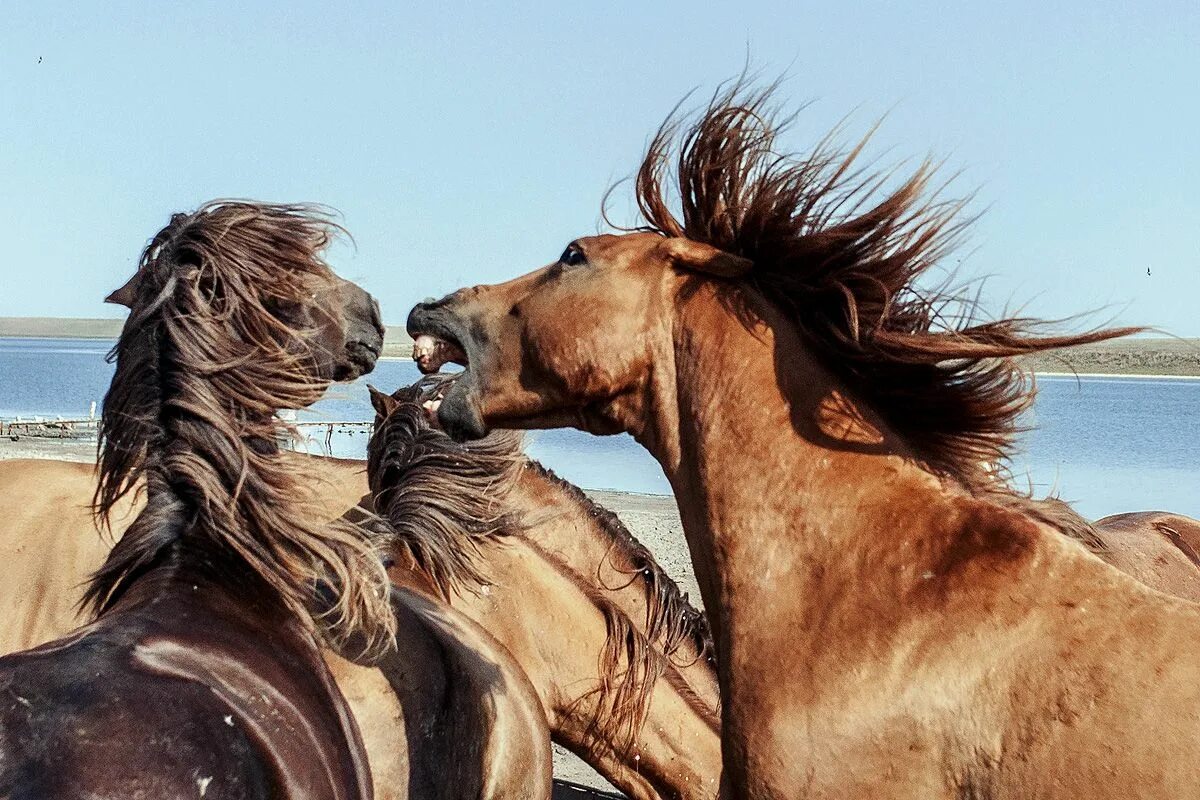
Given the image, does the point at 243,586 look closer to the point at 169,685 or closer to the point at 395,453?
the point at 169,685

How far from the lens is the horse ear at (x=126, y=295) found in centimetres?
313

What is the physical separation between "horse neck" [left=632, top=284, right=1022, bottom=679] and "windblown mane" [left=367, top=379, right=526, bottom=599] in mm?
1288

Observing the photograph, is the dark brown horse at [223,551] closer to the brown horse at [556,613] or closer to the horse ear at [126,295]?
the horse ear at [126,295]

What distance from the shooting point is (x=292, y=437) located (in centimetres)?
314

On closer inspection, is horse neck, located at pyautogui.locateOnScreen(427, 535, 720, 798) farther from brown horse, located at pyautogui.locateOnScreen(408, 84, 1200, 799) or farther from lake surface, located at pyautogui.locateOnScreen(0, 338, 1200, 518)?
brown horse, located at pyautogui.locateOnScreen(408, 84, 1200, 799)

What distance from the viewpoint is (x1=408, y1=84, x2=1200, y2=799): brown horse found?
2.47 metres

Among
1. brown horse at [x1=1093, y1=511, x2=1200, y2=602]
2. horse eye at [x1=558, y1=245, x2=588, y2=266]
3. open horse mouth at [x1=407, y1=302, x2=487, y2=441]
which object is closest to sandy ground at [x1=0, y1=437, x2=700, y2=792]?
brown horse at [x1=1093, y1=511, x2=1200, y2=602]

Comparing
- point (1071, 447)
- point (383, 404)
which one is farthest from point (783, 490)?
point (1071, 447)

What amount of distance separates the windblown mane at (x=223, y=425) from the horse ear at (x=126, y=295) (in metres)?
0.02

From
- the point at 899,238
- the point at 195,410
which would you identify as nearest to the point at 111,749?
the point at 195,410

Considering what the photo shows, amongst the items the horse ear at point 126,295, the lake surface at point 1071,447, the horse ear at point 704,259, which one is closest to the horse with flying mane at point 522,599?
the lake surface at point 1071,447

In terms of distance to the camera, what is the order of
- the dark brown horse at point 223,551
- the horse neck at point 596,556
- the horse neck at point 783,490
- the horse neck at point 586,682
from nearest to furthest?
the dark brown horse at point 223,551 → the horse neck at point 783,490 → the horse neck at point 586,682 → the horse neck at point 596,556

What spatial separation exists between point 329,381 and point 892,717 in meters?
1.59

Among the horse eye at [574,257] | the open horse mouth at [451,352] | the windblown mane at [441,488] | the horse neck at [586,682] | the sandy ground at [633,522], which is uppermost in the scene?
the horse eye at [574,257]
